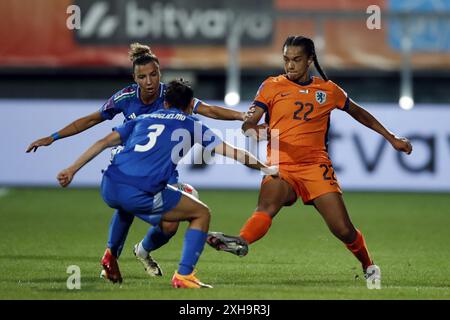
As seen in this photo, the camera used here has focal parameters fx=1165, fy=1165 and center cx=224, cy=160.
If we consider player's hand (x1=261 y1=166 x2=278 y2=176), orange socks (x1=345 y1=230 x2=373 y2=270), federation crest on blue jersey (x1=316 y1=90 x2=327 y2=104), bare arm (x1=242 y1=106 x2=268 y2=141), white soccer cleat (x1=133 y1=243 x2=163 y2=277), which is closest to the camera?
player's hand (x1=261 y1=166 x2=278 y2=176)

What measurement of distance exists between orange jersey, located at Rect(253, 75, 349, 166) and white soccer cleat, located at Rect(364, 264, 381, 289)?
0.91m

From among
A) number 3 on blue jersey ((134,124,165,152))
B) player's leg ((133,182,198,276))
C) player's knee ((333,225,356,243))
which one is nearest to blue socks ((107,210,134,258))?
player's leg ((133,182,198,276))

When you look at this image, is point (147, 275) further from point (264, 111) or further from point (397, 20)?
point (397, 20)

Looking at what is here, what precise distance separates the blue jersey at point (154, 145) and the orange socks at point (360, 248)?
141cm

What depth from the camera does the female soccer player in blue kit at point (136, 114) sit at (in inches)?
342

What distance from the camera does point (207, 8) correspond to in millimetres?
18656

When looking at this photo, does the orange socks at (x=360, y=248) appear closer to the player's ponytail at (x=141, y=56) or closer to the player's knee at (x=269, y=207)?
the player's knee at (x=269, y=207)

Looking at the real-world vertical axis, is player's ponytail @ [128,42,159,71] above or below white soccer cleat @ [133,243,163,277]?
above

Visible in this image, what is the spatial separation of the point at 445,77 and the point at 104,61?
6075 mm

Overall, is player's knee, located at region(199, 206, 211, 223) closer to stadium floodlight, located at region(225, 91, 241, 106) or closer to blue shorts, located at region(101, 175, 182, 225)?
blue shorts, located at region(101, 175, 182, 225)

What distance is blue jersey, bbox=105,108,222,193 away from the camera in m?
7.96

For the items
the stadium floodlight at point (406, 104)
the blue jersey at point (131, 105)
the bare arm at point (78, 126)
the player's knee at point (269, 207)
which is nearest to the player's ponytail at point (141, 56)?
the blue jersey at point (131, 105)

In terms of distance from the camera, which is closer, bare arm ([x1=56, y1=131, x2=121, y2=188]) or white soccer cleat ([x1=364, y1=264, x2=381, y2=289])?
bare arm ([x1=56, y1=131, x2=121, y2=188])

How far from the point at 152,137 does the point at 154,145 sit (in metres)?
0.06
